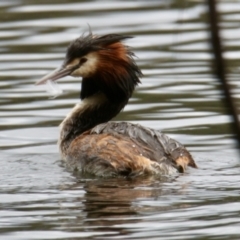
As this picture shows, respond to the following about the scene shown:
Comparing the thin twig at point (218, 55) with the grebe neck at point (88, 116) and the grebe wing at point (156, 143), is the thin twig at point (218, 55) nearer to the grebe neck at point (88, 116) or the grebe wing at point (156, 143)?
the grebe wing at point (156, 143)

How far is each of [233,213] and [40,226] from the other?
137 centimetres

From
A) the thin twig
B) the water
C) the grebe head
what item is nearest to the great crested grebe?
the grebe head

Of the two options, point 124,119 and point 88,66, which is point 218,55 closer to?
point 88,66

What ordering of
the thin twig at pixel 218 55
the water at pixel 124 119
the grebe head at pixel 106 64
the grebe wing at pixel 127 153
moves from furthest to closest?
the grebe head at pixel 106 64, the grebe wing at pixel 127 153, the water at pixel 124 119, the thin twig at pixel 218 55

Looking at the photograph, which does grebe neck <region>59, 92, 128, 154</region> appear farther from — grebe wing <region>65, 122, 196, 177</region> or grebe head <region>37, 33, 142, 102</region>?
grebe wing <region>65, 122, 196, 177</region>

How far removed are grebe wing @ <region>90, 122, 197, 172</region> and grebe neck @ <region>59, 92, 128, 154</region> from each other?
775 millimetres

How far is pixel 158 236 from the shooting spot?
5270 mm

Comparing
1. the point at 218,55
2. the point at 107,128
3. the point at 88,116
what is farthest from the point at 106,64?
the point at 218,55

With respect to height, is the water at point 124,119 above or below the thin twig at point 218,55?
below

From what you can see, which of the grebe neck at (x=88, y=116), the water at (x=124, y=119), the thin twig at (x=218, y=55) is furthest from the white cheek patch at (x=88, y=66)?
the thin twig at (x=218, y=55)

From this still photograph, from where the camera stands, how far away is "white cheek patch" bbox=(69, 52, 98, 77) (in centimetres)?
878

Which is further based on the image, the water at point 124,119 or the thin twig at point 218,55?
the water at point 124,119

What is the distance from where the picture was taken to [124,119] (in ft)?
34.8

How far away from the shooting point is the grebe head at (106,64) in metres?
8.73
